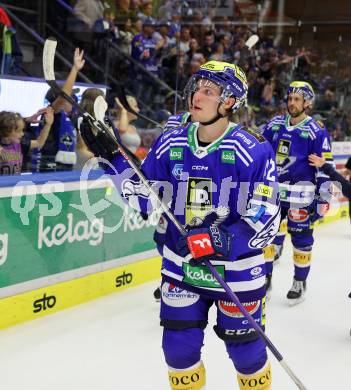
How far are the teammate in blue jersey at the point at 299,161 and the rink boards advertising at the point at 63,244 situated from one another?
1054 millimetres

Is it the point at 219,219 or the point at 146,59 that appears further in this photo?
the point at 146,59

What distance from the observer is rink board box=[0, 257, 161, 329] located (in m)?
3.50

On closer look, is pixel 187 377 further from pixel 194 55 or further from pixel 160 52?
pixel 194 55

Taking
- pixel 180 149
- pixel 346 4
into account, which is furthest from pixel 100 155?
pixel 346 4

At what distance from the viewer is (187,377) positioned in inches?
83.0

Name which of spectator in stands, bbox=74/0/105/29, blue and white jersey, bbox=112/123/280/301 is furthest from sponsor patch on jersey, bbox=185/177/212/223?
spectator in stands, bbox=74/0/105/29

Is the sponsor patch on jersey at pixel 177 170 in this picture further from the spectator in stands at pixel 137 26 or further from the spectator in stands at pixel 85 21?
the spectator in stands at pixel 137 26

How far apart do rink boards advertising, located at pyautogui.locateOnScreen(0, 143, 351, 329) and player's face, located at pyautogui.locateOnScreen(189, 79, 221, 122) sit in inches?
67.6

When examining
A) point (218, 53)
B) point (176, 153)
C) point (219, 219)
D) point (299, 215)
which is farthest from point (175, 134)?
point (218, 53)

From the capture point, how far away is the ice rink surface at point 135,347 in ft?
9.43

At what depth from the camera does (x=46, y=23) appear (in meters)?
7.27

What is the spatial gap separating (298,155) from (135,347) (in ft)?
5.66

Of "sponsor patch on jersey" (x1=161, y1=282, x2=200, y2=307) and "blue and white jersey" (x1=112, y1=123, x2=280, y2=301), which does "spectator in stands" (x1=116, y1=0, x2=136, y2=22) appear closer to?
"blue and white jersey" (x1=112, y1=123, x2=280, y2=301)

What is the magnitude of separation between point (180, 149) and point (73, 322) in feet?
6.16
